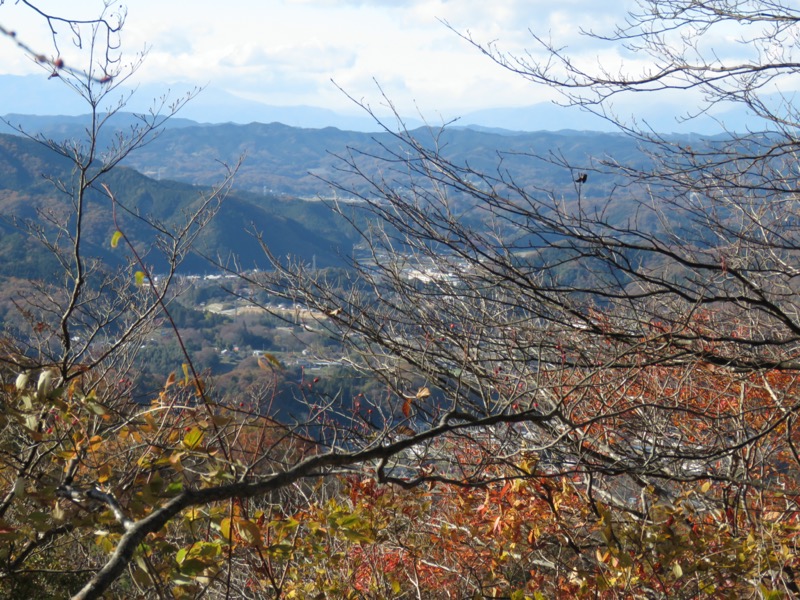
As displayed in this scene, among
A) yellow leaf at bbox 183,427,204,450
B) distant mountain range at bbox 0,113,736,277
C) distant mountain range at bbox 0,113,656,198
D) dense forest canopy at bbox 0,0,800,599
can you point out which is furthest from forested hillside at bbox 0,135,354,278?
yellow leaf at bbox 183,427,204,450

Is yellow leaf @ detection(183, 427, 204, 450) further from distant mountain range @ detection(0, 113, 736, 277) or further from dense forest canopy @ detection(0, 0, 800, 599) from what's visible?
distant mountain range @ detection(0, 113, 736, 277)

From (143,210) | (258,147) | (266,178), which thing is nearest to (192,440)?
(143,210)

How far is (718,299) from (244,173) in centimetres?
12685

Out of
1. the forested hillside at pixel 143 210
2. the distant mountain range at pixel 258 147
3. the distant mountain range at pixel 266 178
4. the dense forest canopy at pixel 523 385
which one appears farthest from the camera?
the distant mountain range at pixel 258 147

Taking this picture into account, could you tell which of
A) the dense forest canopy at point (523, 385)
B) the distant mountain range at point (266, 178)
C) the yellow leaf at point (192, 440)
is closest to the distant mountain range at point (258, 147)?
the distant mountain range at point (266, 178)

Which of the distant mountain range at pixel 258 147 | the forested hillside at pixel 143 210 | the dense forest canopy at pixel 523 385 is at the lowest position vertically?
the forested hillside at pixel 143 210

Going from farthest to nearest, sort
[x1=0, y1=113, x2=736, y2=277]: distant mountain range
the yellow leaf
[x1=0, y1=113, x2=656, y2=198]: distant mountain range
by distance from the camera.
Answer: [x1=0, y1=113, x2=656, y2=198]: distant mountain range, [x1=0, y1=113, x2=736, y2=277]: distant mountain range, the yellow leaf

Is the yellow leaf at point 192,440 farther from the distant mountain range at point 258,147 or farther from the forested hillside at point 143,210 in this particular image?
the distant mountain range at point 258,147

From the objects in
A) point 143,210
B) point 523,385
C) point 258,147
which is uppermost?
point 258,147

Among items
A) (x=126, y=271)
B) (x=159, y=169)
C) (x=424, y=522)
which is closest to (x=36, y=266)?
(x=126, y=271)

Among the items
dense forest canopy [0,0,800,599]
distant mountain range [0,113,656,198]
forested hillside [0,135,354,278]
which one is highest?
distant mountain range [0,113,656,198]

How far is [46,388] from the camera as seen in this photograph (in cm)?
183

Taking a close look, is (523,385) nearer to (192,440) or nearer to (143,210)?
(192,440)

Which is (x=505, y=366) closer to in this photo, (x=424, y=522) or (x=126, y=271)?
(x=424, y=522)
